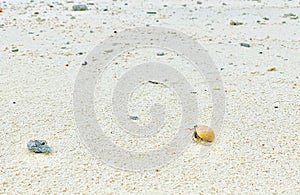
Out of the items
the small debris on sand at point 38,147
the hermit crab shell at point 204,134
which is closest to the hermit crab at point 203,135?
the hermit crab shell at point 204,134

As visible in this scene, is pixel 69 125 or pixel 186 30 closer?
pixel 69 125

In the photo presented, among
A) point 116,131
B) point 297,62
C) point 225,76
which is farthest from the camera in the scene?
point 297,62

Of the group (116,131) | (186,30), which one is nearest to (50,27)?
(186,30)

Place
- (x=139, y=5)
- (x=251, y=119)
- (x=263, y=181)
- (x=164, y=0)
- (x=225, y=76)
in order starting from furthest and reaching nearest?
(x=164, y=0)
(x=139, y=5)
(x=225, y=76)
(x=251, y=119)
(x=263, y=181)

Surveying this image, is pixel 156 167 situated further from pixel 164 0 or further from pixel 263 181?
pixel 164 0

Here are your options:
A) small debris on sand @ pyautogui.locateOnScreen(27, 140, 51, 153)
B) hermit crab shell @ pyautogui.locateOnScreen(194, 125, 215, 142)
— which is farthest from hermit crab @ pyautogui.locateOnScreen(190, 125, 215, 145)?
small debris on sand @ pyautogui.locateOnScreen(27, 140, 51, 153)

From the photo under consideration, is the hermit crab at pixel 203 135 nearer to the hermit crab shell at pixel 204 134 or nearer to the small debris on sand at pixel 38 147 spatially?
the hermit crab shell at pixel 204 134

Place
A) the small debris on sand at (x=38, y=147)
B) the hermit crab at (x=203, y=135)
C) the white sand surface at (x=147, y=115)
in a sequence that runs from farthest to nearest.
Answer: the hermit crab at (x=203, y=135) → the small debris on sand at (x=38, y=147) → the white sand surface at (x=147, y=115)
